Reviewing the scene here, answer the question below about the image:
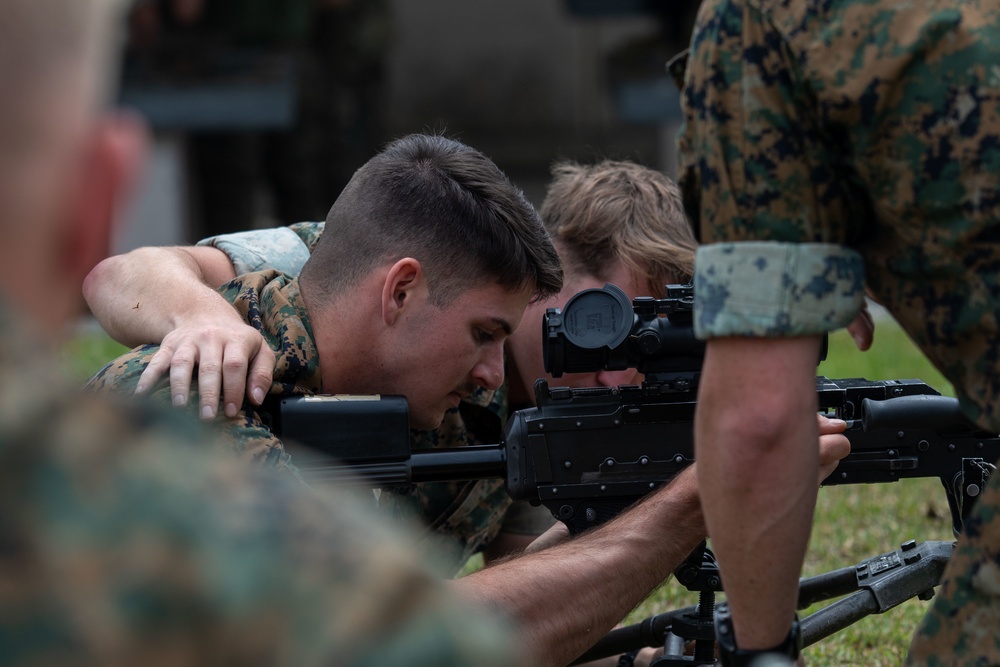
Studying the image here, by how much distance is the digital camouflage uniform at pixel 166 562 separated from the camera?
767 millimetres

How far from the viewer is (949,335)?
1.65 m

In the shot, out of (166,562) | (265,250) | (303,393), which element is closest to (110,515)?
(166,562)

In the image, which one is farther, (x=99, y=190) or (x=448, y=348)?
(x=448, y=348)

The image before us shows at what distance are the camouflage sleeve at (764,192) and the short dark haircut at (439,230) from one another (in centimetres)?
104

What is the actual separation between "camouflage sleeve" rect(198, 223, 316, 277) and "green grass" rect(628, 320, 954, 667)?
1.54m

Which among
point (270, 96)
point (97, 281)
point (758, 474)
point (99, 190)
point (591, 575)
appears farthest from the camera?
point (270, 96)

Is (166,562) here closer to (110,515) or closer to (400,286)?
(110,515)

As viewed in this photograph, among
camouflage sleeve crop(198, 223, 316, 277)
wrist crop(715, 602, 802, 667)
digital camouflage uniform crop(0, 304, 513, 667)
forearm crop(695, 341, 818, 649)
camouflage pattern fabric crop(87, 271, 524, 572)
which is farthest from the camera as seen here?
camouflage sleeve crop(198, 223, 316, 277)

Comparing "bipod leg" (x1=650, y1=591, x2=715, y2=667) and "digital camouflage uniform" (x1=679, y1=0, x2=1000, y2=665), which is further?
"bipod leg" (x1=650, y1=591, x2=715, y2=667)

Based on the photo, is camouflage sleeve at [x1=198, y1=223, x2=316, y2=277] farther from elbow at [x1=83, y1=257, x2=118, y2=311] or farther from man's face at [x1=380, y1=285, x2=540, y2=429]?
man's face at [x1=380, y1=285, x2=540, y2=429]

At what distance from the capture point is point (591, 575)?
2537mm

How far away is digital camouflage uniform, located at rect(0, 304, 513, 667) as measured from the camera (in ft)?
2.52

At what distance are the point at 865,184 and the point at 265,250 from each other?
1927 millimetres

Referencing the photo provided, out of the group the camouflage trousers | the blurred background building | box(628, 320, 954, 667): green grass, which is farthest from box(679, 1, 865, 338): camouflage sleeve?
the blurred background building
